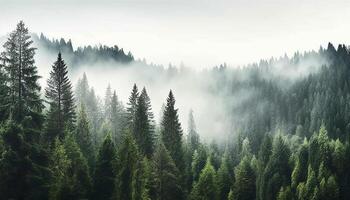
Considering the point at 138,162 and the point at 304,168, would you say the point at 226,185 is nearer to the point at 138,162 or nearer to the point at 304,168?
the point at 304,168

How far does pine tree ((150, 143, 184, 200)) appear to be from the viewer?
7988cm

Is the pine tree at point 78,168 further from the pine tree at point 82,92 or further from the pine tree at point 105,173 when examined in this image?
the pine tree at point 82,92

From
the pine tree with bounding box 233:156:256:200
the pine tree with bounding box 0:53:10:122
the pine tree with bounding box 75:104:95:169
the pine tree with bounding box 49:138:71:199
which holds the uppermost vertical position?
the pine tree with bounding box 0:53:10:122

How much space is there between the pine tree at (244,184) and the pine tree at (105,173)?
48.8 m

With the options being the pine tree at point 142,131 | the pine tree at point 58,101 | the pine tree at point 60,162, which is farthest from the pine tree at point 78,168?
the pine tree at point 142,131

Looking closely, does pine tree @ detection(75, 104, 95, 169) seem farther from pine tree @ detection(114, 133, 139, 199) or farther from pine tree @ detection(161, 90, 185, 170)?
pine tree @ detection(161, 90, 185, 170)

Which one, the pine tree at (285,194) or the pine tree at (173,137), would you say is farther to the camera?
the pine tree at (285,194)

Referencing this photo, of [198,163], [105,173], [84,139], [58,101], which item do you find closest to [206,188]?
[84,139]

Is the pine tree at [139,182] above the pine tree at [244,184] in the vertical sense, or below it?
above

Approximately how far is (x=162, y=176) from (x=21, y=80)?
113 feet

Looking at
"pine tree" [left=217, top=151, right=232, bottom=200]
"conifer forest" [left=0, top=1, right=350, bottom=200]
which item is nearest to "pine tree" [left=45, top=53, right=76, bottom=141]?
"conifer forest" [left=0, top=1, right=350, bottom=200]

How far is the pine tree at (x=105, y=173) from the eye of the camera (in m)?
69.0

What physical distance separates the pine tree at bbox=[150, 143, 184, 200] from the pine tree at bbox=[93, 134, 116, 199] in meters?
10.1

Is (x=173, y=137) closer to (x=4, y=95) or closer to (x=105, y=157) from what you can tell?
(x=105, y=157)
